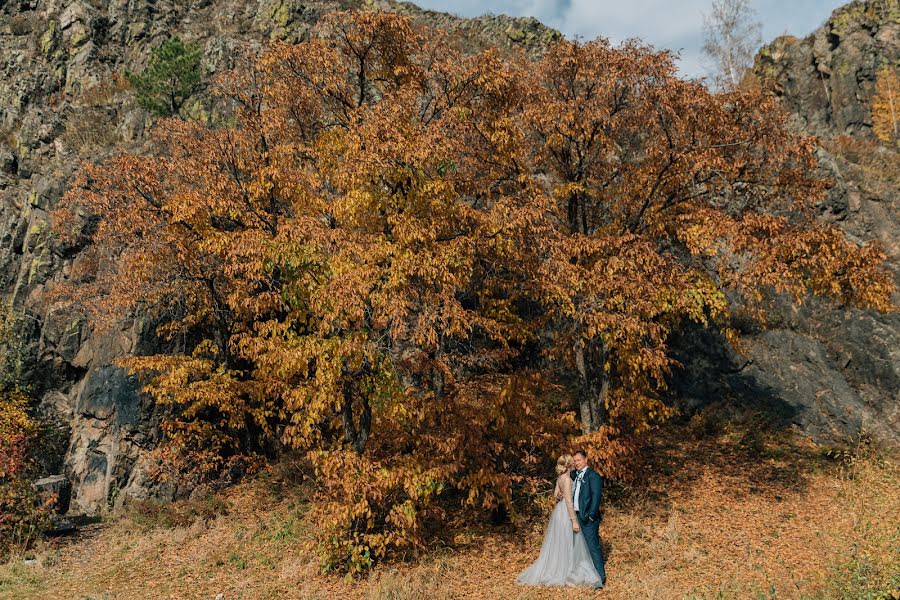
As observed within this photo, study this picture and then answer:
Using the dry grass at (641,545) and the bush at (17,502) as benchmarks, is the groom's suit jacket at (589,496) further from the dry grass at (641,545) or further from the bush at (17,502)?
the bush at (17,502)

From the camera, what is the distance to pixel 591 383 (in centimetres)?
1371

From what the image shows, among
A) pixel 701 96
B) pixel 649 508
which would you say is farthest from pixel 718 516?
pixel 701 96

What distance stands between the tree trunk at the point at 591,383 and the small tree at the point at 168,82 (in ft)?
86.9

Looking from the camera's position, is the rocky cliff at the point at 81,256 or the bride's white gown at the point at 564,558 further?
the rocky cliff at the point at 81,256

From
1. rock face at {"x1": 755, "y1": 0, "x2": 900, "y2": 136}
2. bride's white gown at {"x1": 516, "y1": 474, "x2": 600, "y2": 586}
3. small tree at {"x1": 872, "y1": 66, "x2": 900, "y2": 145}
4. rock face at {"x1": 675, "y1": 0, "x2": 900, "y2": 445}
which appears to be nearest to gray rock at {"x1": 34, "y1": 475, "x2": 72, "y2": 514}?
bride's white gown at {"x1": 516, "y1": 474, "x2": 600, "y2": 586}

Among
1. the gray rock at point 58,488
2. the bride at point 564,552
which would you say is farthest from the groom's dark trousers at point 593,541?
the gray rock at point 58,488

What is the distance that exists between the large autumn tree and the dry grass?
1.27m

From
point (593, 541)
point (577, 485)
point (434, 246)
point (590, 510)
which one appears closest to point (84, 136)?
point (434, 246)

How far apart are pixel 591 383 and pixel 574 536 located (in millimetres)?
4619

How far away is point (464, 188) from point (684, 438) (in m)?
10.4

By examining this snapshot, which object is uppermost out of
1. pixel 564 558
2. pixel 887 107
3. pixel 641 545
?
pixel 887 107

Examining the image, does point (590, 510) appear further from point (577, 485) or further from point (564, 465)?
point (564, 465)

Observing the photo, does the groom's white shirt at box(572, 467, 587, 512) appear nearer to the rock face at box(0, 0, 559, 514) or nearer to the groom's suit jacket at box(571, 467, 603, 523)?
the groom's suit jacket at box(571, 467, 603, 523)

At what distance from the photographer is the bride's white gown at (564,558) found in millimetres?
9688
